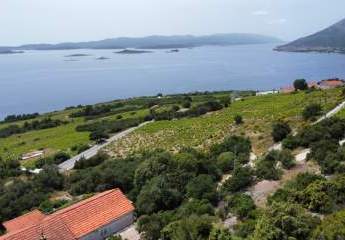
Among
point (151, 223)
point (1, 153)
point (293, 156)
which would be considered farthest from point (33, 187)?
point (1, 153)

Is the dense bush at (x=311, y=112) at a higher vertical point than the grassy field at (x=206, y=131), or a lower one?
higher

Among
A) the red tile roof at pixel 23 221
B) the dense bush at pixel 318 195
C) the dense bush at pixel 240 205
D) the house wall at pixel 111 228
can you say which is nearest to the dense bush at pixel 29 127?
the red tile roof at pixel 23 221

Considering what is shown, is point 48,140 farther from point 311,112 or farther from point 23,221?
point 23,221

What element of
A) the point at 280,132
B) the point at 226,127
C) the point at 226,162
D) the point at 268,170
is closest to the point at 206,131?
the point at 226,127

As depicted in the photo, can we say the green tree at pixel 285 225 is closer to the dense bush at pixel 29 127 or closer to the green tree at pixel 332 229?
the green tree at pixel 332 229

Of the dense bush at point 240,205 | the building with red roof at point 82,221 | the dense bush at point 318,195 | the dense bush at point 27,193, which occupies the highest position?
the dense bush at point 318,195

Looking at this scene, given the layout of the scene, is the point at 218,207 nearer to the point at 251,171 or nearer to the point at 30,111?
the point at 251,171

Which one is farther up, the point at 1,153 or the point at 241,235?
the point at 241,235
